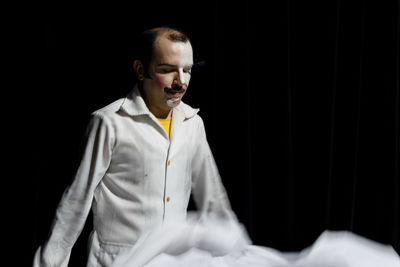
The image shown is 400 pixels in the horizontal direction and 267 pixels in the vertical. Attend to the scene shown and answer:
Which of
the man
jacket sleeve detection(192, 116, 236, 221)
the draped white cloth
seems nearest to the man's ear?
→ the man

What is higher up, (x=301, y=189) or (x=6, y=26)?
(x=6, y=26)

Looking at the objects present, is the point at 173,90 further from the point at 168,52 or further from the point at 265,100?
the point at 265,100

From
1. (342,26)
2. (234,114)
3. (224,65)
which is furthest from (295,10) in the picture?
(234,114)

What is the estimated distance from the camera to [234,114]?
1410mm

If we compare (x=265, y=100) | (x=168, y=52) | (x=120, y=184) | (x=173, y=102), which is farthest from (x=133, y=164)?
(x=265, y=100)

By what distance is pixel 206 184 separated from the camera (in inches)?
47.2

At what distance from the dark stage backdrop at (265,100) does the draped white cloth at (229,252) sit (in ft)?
1.28

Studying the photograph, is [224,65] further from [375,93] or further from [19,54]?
[19,54]

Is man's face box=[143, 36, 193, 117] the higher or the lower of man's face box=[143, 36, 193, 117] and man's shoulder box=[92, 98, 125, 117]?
the higher

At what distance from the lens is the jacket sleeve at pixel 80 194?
972mm

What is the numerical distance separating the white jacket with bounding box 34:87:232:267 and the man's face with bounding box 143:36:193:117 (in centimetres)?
5

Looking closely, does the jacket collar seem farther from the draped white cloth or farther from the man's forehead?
the draped white cloth

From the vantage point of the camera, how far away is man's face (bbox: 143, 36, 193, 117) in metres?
1.01

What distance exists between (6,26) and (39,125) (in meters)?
0.30
